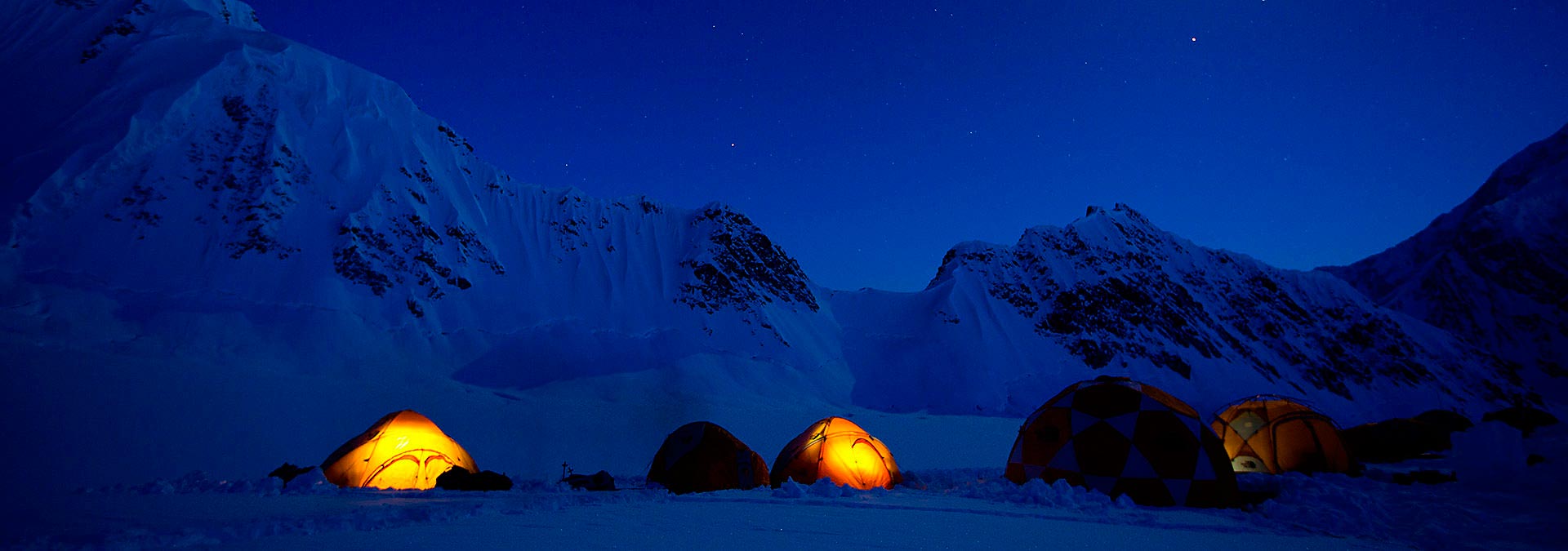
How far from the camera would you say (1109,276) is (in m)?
75.1

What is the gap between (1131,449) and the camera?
10078mm

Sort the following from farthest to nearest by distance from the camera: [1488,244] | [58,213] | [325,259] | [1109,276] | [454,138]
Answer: [1488,244] < [1109,276] < [454,138] < [325,259] < [58,213]

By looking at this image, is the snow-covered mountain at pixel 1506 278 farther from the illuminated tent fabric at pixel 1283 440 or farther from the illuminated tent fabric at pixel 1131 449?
the illuminated tent fabric at pixel 1131 449

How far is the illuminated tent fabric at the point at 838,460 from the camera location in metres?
13.1

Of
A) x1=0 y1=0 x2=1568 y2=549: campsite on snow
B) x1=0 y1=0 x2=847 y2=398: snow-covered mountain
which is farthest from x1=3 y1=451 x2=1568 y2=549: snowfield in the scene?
x1=0 y1=0 x2=847 y2=398: snow-covered mountain

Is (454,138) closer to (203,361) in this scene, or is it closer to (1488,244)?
(203,361)

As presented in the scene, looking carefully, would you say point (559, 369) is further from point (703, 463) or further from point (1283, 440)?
point (1283, 440)

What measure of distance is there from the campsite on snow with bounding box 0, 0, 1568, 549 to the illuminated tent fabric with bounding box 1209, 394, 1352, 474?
6cm

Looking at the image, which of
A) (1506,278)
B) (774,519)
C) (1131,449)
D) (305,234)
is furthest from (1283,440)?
(1506,278)

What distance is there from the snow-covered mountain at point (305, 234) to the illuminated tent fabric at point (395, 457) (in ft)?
73.3

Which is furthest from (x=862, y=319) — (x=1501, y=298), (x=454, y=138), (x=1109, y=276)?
(x=1501, y=298)

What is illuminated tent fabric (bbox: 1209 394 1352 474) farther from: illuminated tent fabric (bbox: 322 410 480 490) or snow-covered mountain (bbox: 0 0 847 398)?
snow-covered mountain (bbox: 0 0 847 398)

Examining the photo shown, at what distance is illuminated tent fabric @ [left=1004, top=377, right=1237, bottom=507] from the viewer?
9734 mm

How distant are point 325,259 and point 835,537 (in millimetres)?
42836
